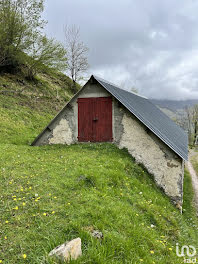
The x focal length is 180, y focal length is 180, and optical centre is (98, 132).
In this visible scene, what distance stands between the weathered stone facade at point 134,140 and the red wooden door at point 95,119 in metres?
0.25

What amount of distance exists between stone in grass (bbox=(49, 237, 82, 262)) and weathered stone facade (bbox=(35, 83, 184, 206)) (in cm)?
595

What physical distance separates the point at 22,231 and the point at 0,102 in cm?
1363

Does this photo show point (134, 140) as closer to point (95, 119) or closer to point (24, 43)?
point (95, 119)

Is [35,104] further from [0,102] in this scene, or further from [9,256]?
[9,256]

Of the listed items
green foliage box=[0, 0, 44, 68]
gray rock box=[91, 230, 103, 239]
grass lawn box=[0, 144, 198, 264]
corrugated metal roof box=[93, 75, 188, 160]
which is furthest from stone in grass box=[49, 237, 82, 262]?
green foliage box=[0, 0, 44, 68]

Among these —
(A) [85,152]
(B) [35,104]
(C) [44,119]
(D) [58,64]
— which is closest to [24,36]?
(D) [58,64]

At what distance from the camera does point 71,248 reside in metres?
2.88

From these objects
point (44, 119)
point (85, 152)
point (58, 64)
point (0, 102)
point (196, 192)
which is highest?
point (58, 64)

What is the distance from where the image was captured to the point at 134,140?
880cm

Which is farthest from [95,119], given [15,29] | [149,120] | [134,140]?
[15,29]

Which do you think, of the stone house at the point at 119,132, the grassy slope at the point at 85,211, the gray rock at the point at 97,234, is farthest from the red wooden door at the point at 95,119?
the gray rock at the point at 97,234

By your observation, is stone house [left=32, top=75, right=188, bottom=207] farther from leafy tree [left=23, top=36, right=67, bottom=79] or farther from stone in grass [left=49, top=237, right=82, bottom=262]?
leafy tree [left=23, top=36, right=67, bottom=79]

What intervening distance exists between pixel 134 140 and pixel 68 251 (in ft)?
21.4

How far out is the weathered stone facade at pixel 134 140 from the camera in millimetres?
7820
